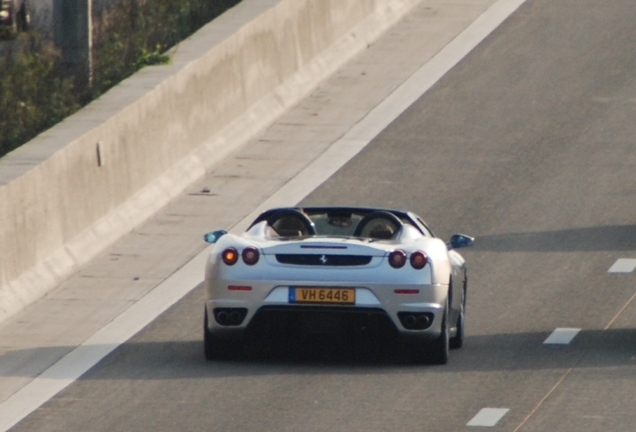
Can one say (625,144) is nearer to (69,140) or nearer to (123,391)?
(69,140)

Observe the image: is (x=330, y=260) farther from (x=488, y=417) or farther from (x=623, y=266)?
(x=623, y=266)

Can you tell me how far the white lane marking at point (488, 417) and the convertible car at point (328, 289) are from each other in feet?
5.05

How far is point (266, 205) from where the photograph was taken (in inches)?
784

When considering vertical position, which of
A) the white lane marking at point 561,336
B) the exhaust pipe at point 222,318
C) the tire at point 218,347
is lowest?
the white lane marking at point 561,336

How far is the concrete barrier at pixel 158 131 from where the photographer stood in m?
15.9

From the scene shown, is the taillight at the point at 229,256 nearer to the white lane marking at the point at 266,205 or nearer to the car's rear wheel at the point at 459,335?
the white lane marking at the point at 266,205

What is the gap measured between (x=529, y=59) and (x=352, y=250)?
53.0 ft

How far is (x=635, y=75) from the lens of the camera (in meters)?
27.7

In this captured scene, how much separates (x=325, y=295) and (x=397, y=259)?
0.59 meters

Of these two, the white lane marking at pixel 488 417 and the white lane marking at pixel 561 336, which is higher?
the white lane marking at pixel 488 417

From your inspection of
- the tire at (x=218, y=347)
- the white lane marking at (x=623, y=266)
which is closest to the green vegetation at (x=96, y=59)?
the tire at (x=218, y=347)

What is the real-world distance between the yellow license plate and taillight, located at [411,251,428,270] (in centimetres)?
49

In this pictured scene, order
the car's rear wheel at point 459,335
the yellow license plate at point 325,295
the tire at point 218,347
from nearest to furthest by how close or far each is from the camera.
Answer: the yellow license plate at point 325,295 → the tire at point 218,347 → the car's rear wheel at point 459,335

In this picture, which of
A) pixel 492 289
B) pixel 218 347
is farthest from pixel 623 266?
pixel 218 347
